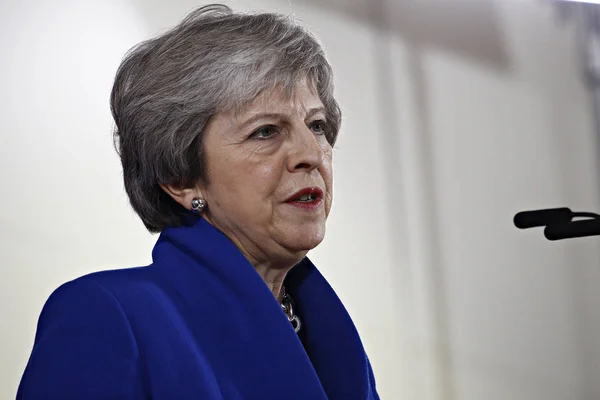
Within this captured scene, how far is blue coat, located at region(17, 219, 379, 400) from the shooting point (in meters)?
1.03

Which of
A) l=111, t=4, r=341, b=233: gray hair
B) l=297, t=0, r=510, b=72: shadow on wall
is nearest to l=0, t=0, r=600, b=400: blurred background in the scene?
l=297, t=0, r=510, b=72: shadow on wall

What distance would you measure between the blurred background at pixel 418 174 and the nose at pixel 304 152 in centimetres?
135

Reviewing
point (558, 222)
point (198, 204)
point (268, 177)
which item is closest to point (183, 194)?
point (198, 204)

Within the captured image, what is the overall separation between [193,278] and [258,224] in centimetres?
14

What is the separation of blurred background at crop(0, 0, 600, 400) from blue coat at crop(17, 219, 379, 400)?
128 cm

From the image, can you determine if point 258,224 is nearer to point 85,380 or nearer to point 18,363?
point 85,380

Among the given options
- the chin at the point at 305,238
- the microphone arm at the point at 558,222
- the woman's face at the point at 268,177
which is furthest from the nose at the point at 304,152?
the microphone arm at the point at 558,222

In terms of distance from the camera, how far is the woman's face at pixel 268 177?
131 cm

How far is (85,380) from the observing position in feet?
3.30

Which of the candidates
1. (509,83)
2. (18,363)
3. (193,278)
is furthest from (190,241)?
(509,83)

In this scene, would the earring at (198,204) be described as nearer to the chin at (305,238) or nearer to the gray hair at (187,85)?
the gray hair at (187,85)

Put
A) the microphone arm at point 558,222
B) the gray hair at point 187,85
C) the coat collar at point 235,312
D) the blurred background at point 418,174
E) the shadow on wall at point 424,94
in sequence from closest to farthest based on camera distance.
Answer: the coat collar at point 235,312, the gray hair at point 187,85, the microphone arm at point 558,222, the blurred background at point 418,174, the shadow on wall at point 424,94

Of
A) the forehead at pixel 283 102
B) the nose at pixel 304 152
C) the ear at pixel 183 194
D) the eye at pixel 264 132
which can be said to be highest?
the forehead at pixel 283 102

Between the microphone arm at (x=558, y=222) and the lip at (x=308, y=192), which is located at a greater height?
the lip at (x=308, y=192)
